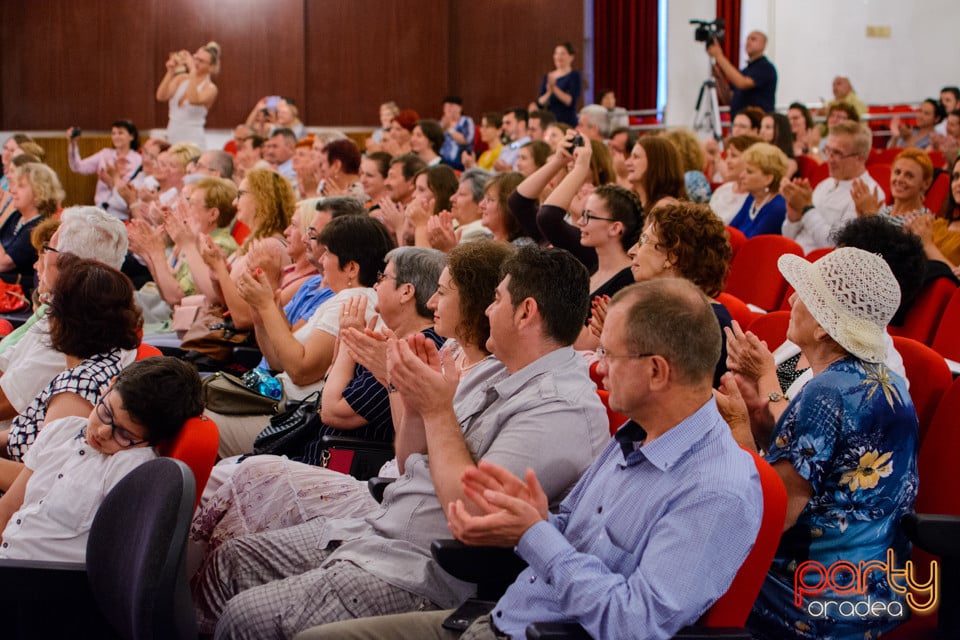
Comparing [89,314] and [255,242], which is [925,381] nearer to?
[89,314]

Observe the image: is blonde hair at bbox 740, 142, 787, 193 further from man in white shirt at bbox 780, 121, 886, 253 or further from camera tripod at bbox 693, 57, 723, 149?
camera tripod at bbox 693, 57, 723, 149

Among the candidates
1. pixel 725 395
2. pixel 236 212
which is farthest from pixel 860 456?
pixel 236 212

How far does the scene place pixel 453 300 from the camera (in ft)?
8.14

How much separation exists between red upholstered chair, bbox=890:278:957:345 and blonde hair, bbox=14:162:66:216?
441cm

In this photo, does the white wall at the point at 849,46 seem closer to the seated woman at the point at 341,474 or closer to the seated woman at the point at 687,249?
the seated woman at the point at 687,249

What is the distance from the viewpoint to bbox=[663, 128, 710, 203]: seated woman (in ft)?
19.0

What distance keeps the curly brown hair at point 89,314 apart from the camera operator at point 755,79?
296 inches

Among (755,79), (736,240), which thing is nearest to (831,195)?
(736,240)

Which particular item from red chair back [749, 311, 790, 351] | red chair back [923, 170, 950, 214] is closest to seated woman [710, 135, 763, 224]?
red chair back [923, 170, 950, 214]

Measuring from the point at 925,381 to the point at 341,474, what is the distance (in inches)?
55.0

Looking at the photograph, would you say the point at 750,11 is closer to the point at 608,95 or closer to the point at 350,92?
the point at 608,95

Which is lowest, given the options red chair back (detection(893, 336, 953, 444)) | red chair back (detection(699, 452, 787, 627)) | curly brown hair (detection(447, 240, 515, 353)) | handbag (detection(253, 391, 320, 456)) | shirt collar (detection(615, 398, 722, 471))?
handbag (detection(253, 391, 320, 456))

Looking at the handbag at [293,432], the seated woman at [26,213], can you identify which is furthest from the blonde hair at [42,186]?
the handbag at [293,432]

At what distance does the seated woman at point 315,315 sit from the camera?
130 inches
